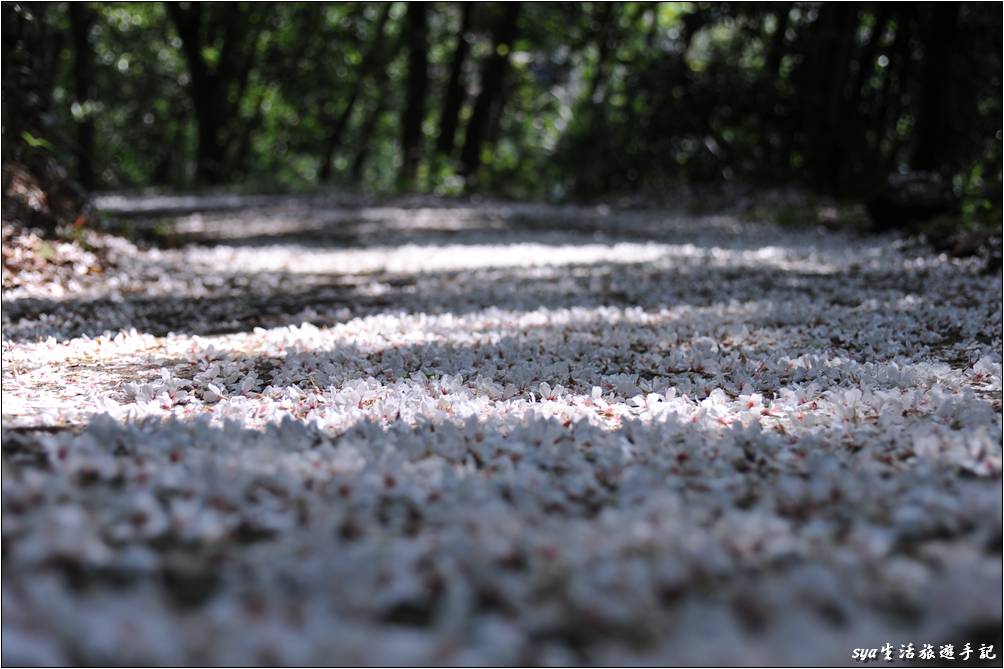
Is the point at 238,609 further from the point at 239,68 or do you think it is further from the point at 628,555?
the point at 239,68

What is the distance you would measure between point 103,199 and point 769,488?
21.7 m

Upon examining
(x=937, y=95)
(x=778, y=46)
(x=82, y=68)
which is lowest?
(x=937, y=95)

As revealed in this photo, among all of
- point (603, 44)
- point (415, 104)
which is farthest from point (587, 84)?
point (415, 104)

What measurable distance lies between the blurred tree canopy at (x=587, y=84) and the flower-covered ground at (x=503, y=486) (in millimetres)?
6676

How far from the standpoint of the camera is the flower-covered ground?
2264 millimetres

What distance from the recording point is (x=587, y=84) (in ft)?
95.9

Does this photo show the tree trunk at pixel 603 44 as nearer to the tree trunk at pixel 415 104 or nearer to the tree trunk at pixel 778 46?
the tree trunk at pixel 778 46

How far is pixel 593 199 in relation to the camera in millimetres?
22344

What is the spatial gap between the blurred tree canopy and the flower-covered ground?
6.68 meters

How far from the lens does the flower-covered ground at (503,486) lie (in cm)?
226

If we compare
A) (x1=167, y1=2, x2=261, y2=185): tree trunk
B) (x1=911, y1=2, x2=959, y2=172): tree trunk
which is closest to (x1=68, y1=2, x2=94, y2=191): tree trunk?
(x1=167, y1=2, x2=261, y2=185): tree trunk

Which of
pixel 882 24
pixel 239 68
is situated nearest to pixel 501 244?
pixel 882 24

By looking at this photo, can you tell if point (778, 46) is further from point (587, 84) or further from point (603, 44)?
point (587, 84)

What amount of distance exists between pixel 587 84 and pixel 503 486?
2742cm
